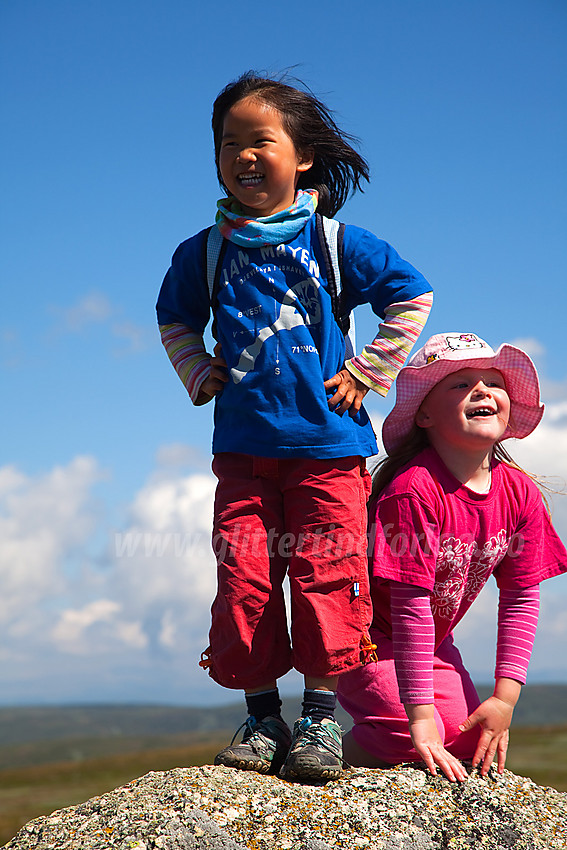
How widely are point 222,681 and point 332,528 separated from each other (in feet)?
2.97

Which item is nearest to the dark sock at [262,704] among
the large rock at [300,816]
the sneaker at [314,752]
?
the sneaker at [314,752]

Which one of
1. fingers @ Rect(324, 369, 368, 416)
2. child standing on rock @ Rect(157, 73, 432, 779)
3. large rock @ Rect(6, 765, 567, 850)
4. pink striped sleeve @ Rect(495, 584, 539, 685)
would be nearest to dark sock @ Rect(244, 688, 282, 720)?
child standing on rock @ Rect(157, 73, 432, 779)

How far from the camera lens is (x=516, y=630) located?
401 centimetres

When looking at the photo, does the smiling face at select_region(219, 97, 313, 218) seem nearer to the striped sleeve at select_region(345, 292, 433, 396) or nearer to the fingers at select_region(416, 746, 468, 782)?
the striped sleeve at select_region(345, 292, 433, 396)

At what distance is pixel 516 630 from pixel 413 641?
66 cm

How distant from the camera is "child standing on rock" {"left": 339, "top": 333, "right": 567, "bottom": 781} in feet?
12.3

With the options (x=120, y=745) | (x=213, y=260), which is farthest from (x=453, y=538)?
(x=120, y=745)

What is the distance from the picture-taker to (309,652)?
3.69 metres

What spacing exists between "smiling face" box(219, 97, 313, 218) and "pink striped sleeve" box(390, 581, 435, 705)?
204cm

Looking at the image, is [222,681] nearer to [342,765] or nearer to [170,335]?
[342,765]

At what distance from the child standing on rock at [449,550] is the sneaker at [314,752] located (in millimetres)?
369

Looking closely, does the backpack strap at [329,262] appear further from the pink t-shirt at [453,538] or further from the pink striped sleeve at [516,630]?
the pink striped sleeve at [516,630]

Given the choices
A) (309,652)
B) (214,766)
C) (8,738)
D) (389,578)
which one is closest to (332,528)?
(389,578)

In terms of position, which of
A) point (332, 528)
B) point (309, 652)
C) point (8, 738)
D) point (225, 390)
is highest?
point (225, 390)
